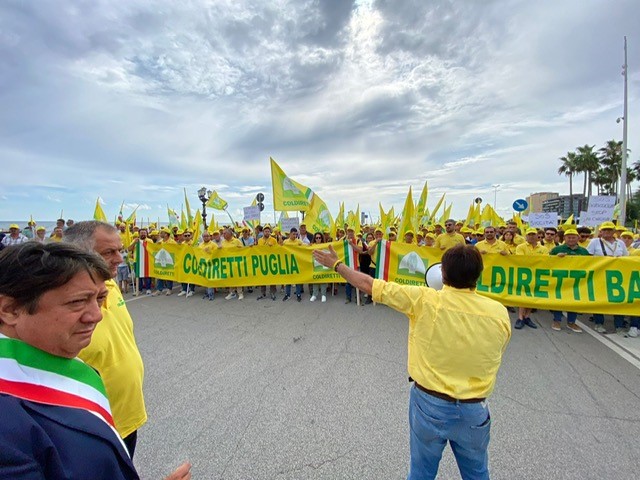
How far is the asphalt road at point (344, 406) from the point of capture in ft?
8.45

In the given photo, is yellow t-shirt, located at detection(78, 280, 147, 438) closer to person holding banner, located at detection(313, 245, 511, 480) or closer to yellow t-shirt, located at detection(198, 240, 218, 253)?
person holding banner, located at detection(313, 245, 511, 480)

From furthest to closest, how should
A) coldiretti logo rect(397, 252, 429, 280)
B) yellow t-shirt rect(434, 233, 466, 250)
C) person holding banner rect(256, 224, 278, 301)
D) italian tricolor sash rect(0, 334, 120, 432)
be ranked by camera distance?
person holding banner rect(256, 224, 278, 301)
yellow t-shirt rect(434, 233, 466, 250)
coldiretti logo rect(397, 252, 429, 280)
italian tricolor sash rect(0, 334, 120, 432)

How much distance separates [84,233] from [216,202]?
16.4 meters

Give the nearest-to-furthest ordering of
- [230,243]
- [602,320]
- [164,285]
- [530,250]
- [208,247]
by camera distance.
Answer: [602,320], [530,250], [208,247], [230,243], [164,285]

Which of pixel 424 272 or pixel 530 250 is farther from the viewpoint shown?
pixel 424 272

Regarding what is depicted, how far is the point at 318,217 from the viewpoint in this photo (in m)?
12.5

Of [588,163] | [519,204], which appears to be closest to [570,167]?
[588,163]

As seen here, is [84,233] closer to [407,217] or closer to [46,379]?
[46,379]

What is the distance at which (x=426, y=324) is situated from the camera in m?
1.84

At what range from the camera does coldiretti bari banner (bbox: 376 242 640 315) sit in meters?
5.71

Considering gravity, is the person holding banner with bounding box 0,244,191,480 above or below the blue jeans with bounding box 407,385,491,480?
above

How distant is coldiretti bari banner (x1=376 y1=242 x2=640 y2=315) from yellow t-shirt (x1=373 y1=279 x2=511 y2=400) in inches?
149

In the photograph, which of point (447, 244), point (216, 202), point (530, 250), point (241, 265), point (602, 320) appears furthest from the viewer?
point (216, 202)

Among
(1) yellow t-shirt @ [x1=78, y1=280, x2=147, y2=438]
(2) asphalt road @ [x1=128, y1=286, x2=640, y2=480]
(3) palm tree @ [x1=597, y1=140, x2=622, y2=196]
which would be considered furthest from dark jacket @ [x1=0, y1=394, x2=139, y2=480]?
(3) palm tree @ [x1=597, y1=140, x2=622, y2=196]
